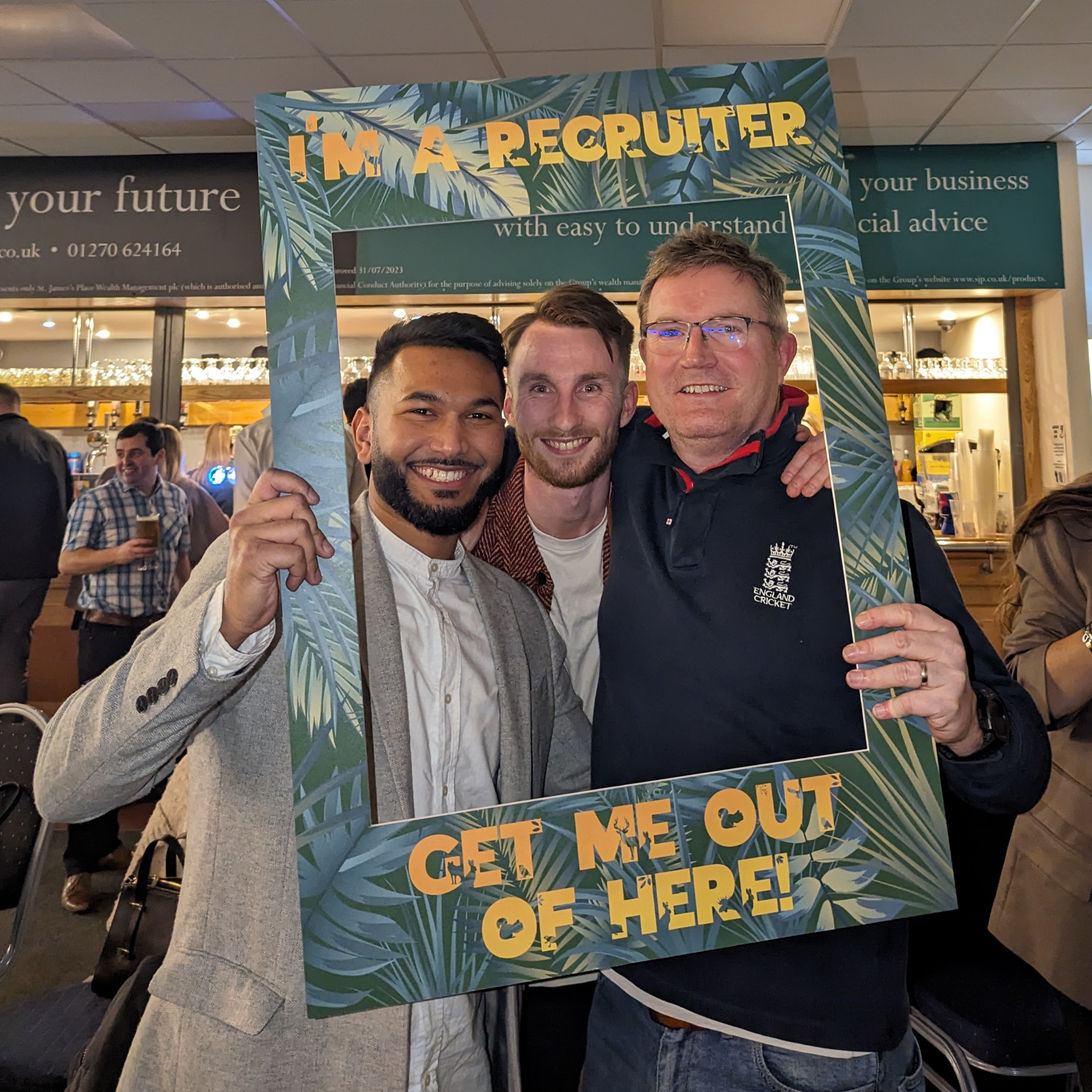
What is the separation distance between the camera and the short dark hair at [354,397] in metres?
Answer: 0.87

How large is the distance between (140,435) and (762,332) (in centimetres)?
365

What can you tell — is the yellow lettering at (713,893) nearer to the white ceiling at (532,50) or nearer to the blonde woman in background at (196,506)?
the white ceiling at (532,50)

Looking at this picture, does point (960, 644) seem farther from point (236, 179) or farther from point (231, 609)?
point (236, 179)

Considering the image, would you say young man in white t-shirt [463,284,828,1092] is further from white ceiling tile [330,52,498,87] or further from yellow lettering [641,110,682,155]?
white ceiling tile [330,52,498,87]

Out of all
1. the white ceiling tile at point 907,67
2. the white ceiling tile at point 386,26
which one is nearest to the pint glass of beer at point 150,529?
the white ceiling tile at point 386,26

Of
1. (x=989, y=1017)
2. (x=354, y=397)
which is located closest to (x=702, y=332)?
(x=354, y=397)

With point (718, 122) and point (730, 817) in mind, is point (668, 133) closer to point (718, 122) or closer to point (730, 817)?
point (718, 122)

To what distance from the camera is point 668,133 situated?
916 millimetres

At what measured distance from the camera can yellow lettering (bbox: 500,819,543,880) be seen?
84 cm

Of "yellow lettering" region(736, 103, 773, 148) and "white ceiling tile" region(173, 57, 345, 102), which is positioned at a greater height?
"white ceiling tile" region(173, 57, 345, 102)

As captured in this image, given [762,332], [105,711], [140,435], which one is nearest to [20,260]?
[140,435]

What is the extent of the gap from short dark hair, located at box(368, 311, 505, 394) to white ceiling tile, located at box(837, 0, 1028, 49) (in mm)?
3435

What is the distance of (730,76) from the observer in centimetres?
93

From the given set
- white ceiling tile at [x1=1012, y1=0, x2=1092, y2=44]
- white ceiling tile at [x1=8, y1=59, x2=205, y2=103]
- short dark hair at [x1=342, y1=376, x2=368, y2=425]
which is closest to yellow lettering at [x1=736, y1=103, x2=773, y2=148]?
short dark hair at [x1=342, y1=376, x2=368, y2=425]
